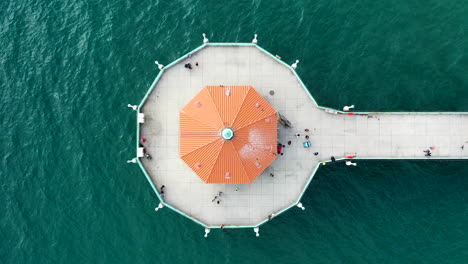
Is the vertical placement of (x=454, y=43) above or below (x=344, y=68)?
above

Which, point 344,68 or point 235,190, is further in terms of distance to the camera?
point 344,68

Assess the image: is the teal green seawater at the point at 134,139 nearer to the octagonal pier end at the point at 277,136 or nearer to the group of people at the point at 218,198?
the octagonal pier end at the point at 277,136

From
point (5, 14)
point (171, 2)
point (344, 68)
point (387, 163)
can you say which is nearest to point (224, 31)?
point (171, 2)

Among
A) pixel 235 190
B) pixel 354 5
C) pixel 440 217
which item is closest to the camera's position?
pixel 235 190

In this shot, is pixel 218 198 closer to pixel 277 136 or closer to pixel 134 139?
pixel 277 136

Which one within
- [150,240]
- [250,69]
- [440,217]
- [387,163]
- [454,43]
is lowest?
[150,240]

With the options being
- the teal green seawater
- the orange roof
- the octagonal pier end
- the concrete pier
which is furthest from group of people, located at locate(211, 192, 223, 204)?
the teal green seawater

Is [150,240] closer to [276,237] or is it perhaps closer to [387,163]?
[276,237]
